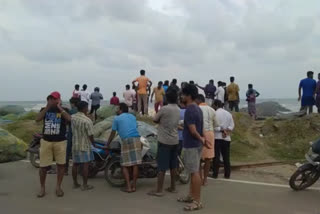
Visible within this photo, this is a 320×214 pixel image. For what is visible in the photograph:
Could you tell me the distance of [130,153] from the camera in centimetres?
716

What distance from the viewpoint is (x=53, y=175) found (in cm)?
859

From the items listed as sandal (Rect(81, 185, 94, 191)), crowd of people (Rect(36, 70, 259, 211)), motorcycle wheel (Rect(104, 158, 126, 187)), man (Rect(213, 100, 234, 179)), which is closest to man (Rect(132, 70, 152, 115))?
man (Rect(213, 100, 234, 179))

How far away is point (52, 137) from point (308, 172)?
4.85 metres

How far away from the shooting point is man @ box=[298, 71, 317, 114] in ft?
41.7

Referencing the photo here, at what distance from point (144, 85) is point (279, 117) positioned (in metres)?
5.40

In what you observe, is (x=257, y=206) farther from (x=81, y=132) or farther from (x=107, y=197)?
(x=81, y=132)

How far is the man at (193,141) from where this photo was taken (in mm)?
5965

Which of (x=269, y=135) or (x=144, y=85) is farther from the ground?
(x=144, y=85)

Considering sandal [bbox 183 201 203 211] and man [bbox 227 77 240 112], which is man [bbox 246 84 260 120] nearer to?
man [bbox 227 77 240 112]

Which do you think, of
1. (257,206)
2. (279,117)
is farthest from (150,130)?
(279,117)

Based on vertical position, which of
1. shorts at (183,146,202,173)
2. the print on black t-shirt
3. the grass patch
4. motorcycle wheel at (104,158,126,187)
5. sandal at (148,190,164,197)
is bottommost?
sandal at (148,190,164,197)

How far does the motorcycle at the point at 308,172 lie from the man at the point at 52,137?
4.35 metres

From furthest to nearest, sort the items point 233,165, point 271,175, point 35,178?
point 233,165 < point 271,175 < point 35,178

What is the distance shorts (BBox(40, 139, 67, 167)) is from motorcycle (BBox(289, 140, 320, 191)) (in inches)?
170
